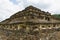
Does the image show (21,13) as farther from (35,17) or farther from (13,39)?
(13,39)

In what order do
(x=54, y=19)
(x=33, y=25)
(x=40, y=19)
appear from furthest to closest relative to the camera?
(x=54, y=19)
(x=40, y=19)
(x=33, y=25)

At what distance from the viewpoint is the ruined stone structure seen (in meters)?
15.4

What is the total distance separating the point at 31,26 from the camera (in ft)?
59.5

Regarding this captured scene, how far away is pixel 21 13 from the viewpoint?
21.0 m

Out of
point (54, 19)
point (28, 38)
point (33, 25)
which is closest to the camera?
point (28, 38)

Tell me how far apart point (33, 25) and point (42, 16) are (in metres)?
2.07

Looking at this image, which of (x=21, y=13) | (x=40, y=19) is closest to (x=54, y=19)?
(x=40, y=19)

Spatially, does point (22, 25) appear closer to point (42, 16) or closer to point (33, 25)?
point (33, 25)

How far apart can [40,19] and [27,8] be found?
2.31 m

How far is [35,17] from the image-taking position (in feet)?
64.4

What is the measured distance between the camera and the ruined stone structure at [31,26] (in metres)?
15.4

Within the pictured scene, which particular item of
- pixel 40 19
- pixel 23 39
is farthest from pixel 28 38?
pixel 40 19

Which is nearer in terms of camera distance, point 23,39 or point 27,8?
point 23,39

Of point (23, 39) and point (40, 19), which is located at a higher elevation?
point (40, 19)
